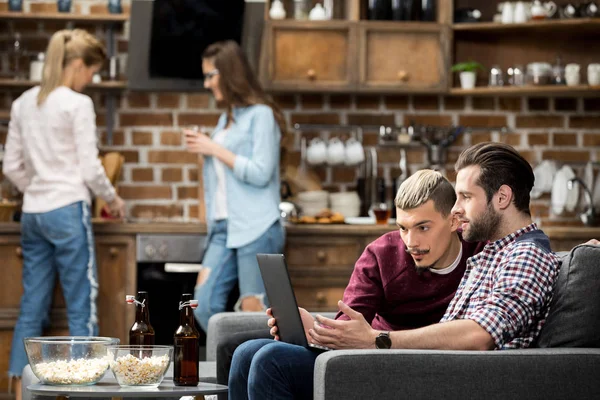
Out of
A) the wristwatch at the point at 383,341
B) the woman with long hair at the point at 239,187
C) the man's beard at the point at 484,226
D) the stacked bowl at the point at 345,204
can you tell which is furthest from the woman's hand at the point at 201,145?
the wristwatch at the point at 383,341

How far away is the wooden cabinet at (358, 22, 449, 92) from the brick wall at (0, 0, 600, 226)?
11.6 inches

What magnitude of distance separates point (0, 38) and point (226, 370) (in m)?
2.94

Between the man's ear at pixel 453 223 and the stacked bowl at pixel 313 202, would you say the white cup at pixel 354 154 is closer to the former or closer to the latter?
the stacked bowl at pixel 313 202

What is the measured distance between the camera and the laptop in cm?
253

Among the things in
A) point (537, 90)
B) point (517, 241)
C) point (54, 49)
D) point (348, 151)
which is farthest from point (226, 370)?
point (537, 90)

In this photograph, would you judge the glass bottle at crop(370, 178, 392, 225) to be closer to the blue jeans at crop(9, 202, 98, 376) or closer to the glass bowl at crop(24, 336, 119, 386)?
the blue jeans at crop(9, 202, 98, 376)

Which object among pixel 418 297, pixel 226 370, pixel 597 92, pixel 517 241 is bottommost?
pixel 226 370

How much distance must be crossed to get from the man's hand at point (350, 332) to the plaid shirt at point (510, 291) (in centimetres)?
23

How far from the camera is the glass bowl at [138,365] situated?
2.49 metres

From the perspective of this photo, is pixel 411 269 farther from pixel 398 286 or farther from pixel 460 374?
pixel 460 374

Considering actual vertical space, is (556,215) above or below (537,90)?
below

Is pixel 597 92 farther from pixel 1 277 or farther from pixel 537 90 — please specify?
pixel 1 277

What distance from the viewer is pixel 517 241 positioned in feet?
8.27

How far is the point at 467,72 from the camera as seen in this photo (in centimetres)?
529
